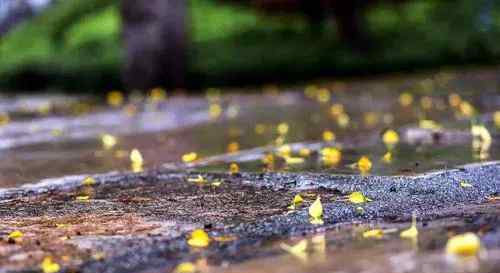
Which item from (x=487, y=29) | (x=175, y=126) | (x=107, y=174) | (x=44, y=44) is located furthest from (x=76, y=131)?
(x=44, y=44)

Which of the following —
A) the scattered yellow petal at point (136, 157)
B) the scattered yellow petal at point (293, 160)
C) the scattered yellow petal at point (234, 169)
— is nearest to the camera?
the scattered yellow petal at point (234, 169)

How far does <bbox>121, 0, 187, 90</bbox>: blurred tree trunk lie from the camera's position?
9.77m

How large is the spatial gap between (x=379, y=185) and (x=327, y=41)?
8496 millimetres

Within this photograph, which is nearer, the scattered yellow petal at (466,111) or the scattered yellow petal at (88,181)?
the scattered yellow petal at (88,181)

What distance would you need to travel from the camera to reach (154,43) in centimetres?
999

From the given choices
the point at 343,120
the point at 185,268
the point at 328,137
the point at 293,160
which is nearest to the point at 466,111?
the point at 343,120

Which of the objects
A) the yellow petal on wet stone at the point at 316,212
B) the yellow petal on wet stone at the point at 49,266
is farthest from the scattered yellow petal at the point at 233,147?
the yellow petal on wet stone at the point at 49,266

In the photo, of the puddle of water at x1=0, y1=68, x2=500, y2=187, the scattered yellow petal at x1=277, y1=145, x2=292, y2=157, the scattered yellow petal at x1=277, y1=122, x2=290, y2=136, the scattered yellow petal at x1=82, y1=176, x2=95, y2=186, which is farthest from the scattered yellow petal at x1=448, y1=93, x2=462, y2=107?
the scattered yellow petal at x1=82, y1=176, x2=95, y2=186

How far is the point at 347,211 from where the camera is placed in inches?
112

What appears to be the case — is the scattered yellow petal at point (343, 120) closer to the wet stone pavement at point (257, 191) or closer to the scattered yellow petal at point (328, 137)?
the wet stone pavement at point (257, 191)

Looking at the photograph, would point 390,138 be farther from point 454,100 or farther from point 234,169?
point 454,100

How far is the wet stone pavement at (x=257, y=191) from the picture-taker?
2281 millimetres

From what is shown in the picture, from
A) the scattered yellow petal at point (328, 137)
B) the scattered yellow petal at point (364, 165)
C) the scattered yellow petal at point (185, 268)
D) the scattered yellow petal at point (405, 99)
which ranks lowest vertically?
the scattered yellow petal at point (185, 268)

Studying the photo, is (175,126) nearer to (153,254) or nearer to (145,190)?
(145,190)
